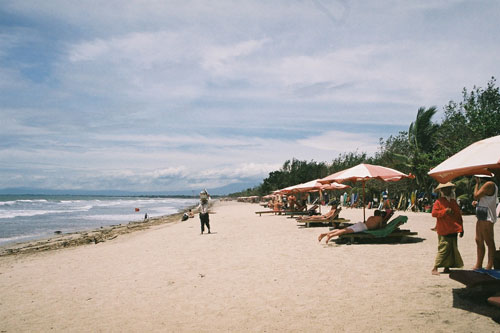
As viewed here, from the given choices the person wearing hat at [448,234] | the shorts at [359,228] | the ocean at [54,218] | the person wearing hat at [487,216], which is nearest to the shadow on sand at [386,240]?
the shorts at [359,228]

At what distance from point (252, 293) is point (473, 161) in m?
3.62

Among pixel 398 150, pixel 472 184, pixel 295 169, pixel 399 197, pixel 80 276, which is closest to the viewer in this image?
pixel 80 276

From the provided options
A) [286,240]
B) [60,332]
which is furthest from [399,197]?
[60,332]

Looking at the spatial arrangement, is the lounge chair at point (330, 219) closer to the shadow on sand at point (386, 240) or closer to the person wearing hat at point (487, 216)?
the shadow on sand at point (386, 240)

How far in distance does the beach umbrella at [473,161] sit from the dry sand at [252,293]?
1.72 metres

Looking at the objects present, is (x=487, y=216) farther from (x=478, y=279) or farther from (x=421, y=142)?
(x=421, y=142)

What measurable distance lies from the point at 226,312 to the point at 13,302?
12.6 feet

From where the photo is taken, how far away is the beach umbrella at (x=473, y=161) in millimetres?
3730

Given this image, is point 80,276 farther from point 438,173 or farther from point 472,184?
point 472,184

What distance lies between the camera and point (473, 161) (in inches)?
154

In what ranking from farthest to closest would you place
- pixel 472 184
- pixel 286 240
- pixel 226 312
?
pixel 472 184, pixel 286 240, pixel 226 312

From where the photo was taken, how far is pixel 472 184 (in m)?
18.7

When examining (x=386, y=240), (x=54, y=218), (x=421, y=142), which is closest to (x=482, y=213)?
(x=386, y=240)

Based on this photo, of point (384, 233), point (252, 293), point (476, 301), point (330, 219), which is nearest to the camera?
point (476, 301)
